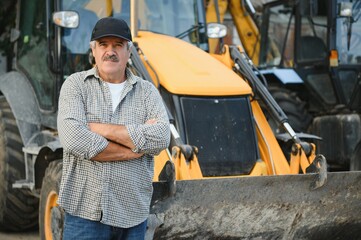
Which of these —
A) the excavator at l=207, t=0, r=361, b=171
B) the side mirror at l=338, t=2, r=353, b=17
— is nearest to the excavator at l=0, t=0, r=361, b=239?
the excavator at l=207, t=0, r=361, b=171

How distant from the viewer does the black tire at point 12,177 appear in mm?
6758

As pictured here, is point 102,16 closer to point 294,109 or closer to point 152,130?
point 152,130

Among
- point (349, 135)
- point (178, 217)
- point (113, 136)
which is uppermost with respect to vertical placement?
point (113, 136)

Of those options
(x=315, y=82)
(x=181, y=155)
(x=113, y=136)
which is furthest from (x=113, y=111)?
(x=315, y=82)

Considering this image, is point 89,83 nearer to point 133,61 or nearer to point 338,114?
point 133,61

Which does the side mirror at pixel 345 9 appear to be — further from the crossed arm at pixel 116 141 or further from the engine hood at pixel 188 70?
the crossed arm at pixel 116 141

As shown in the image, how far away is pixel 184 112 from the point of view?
558cm

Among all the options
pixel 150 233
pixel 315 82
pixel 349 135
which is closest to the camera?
pixel 150 233

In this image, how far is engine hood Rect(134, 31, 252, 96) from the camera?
18.5ft

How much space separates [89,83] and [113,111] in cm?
20

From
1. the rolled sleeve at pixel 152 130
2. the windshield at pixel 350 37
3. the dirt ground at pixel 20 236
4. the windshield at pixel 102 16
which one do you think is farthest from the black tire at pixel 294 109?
the rolled sleeve at pixel 152 130

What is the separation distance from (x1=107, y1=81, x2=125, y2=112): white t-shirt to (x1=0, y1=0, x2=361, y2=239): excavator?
40.6 inches

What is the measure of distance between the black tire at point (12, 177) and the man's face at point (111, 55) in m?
3.39

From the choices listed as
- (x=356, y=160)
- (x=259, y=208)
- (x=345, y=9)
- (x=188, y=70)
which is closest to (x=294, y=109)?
(x=345, y=9)
